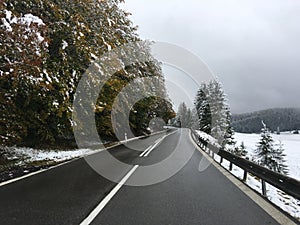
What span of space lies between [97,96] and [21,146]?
5268 mm

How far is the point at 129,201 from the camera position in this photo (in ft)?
18.2

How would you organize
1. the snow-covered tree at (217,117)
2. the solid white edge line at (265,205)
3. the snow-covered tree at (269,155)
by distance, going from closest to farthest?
the solid white edge line at (265,205), the snow-covered tree at (269,155), the snow-covered tree at (217,117)

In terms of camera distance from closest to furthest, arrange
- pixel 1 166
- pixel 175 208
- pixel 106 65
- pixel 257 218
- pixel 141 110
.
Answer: pixel 257 218 < pixel 175 208 < pixel 1 166 < pixel 106 65 < pixel 141 110

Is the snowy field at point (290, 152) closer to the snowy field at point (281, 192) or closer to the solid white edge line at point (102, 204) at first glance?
the snowy field at point (281, 192)

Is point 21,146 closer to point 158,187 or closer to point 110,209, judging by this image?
point 158,187

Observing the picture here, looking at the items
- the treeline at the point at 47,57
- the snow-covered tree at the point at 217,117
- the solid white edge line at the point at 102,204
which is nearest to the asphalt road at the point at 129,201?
the solid white edge line at the point at 102,204

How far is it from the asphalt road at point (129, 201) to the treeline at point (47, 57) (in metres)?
4.22

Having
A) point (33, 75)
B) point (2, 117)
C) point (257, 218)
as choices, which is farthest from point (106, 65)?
point (257, 218)

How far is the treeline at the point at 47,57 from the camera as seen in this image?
9.56 metres

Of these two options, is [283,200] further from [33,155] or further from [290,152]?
[290,152]

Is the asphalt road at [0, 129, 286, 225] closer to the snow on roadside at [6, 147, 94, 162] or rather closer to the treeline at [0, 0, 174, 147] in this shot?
the snow on roadside at [6, 147, 94, 162]

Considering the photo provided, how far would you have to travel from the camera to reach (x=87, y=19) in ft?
49.2

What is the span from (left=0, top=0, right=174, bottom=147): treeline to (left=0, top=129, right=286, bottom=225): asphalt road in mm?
4217

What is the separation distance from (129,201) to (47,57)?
8.86 meters
